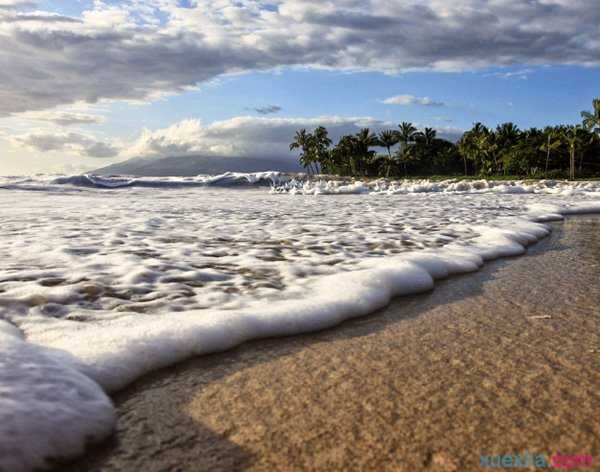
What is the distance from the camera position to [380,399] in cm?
164

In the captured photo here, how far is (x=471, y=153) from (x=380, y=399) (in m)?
68.3

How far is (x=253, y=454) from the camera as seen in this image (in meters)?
1.33

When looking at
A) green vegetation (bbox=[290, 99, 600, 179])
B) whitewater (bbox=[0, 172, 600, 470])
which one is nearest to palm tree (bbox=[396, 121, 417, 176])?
green vegetation (bbox=[290, 99, 600, 179])

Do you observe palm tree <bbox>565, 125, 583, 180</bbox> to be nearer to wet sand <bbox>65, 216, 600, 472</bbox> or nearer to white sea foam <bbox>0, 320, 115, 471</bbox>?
wet sand <bbox>65, 216, 600, 472</bbox>

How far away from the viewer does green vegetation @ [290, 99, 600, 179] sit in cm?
5472

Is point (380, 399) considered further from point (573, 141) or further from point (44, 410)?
point (573, 141)

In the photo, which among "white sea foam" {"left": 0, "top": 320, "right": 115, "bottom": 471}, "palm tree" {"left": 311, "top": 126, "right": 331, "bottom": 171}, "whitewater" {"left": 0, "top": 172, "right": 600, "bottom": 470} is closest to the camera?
"white sea foam" {"left": 0, "top": 320, "right": 115, "bottom": 471}

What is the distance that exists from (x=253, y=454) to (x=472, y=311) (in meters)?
1.72

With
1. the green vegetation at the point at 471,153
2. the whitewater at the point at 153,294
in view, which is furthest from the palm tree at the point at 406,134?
the whitewater at the point at 153,294

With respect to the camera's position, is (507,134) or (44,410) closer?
(44,410)

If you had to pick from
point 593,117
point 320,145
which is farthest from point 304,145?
point 593,117

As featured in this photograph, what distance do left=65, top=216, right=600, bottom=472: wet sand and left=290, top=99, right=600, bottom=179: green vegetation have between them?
56364 millimetres

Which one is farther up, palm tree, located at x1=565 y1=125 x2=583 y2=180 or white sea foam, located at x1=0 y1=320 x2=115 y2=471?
palm tree, located at x1=565 y1=125 x2=583 y2=180

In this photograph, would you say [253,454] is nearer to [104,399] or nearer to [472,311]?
[104,399]
